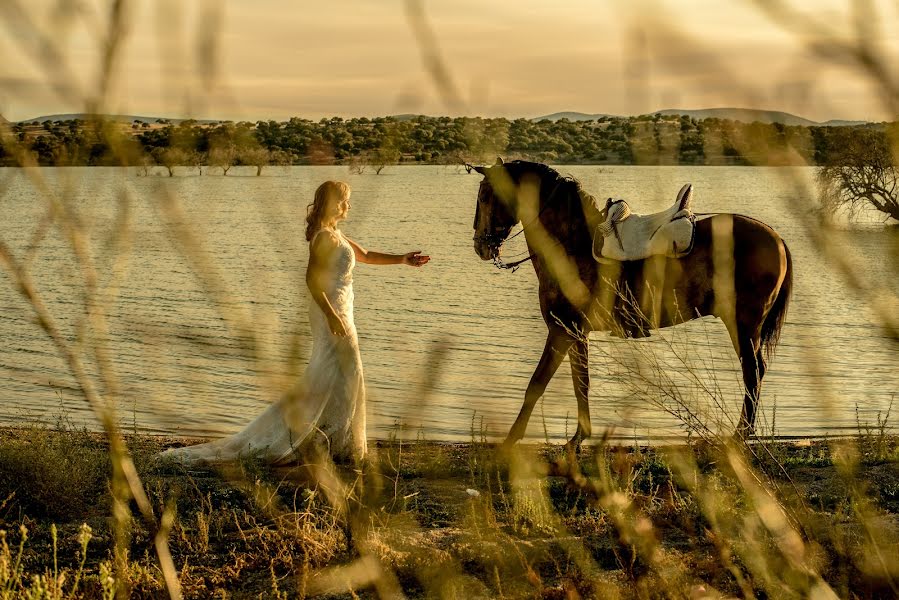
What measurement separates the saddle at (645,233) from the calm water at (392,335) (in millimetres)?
409

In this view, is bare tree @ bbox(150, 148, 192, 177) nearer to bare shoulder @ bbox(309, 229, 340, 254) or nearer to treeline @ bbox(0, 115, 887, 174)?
treeline @ bbox(0, 115, 887, 174)

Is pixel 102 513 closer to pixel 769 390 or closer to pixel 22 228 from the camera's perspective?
pixel 769 390

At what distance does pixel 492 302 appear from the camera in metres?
18.8

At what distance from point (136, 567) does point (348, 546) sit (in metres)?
1.11

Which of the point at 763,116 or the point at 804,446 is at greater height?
the point at 763,116

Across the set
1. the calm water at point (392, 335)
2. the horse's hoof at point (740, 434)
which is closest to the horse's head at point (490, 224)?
the calm water at point (392, 335)

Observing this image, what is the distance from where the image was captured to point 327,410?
7.41 m

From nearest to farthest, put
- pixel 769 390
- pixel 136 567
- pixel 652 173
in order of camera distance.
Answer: pixel 652 173 < pixel 136 567 < pixel 769 390

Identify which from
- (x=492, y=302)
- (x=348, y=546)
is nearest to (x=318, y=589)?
(x=348, y=546)

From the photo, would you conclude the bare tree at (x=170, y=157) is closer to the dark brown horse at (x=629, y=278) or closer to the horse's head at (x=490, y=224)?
the dark brown horse at (x=629, y=278)

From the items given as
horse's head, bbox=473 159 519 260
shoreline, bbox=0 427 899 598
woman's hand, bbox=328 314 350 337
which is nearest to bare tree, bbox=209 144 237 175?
shoreline, bbox=0 427 899 598

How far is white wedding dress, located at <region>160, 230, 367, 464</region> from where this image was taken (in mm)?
7297

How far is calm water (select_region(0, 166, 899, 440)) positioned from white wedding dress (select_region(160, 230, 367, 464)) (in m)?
0.24

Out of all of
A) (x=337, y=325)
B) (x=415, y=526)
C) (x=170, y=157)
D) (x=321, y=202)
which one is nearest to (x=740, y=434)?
(x=170, y=157)
